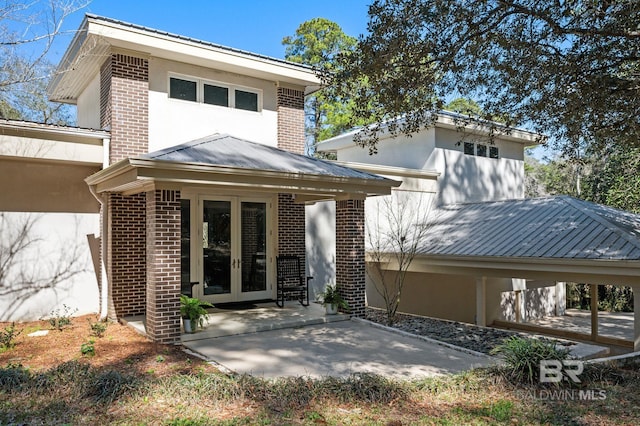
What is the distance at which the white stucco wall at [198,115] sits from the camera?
9.98 metres

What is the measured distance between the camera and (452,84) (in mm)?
8195

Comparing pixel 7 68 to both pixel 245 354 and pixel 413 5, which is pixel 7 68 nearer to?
pixel 245 354

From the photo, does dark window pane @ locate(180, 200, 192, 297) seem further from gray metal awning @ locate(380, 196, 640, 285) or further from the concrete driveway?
gray metal awning @ locate(380, 196, 640, 285)

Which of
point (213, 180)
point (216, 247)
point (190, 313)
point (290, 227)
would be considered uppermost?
point (213, 180)

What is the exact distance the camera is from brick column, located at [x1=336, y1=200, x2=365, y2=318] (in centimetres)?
1012

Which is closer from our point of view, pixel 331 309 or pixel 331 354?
pixel 331 354

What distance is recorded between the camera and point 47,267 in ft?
31.7

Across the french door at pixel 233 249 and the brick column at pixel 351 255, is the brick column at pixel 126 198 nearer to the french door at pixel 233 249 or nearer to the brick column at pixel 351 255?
the french door at pixel 233 249

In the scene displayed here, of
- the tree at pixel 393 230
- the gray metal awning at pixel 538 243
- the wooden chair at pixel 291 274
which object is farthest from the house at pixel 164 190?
the tree at pixel 393 230

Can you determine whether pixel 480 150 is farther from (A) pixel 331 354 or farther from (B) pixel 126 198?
(B) pixel 126 198

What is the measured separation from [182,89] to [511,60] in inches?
269

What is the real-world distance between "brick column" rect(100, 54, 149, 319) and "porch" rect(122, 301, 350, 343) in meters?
0.59

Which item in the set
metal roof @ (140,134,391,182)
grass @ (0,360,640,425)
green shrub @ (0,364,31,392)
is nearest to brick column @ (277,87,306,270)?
metal roof @ (140,134,391,182)

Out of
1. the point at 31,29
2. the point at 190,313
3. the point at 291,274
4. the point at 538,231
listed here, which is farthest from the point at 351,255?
the point at 31,29
